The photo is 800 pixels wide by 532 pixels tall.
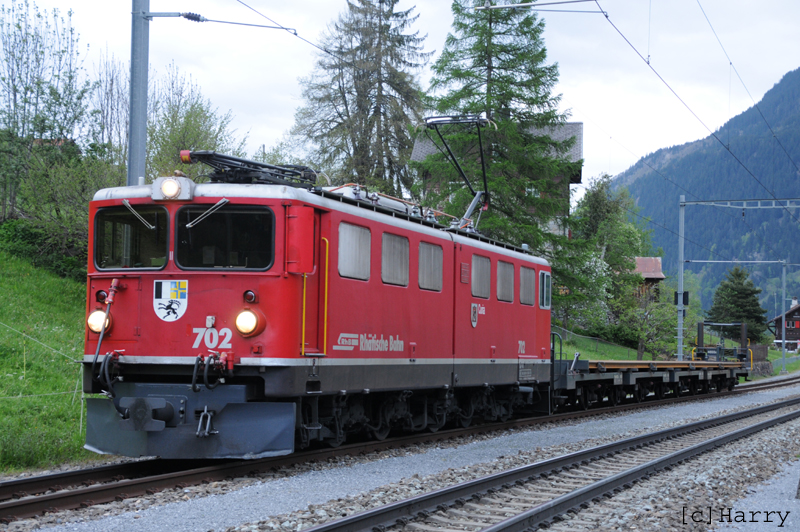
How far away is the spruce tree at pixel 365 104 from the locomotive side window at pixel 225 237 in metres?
24.5

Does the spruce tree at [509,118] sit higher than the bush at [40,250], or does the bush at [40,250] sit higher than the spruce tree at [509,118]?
the spruce tree at [509,118]

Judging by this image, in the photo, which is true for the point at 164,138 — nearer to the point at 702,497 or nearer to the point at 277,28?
the point at 277,28

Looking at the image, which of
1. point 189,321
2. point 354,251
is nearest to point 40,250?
point 354,251

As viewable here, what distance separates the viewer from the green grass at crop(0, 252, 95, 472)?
31.3ft

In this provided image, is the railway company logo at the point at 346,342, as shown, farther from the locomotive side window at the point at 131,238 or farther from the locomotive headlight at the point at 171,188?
the locomotive headlight at the point at 171,188

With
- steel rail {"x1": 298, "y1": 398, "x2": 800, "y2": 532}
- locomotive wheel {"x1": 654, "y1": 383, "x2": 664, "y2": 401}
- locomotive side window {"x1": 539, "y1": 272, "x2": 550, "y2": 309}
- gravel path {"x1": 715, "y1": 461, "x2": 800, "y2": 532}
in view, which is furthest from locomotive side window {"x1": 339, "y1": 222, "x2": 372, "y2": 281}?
locomotive wheel {"x1": 654, "y1": 383, "x2": 664, "y2": 401}

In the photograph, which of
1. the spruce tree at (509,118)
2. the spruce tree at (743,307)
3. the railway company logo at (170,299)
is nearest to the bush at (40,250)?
the spruce tree at (509,118)

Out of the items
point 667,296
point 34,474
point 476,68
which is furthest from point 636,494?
point 667,296

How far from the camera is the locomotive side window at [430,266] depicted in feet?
38.3

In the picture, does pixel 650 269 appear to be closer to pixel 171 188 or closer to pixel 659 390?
pixel 659 390

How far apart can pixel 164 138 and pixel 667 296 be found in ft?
110

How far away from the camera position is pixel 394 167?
112 ft

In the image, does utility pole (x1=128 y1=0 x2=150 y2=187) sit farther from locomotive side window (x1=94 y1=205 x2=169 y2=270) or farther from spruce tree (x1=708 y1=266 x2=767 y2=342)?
spruce tree (x1=708 y1=266 x2=767 y2=342)

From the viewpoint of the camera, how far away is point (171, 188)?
29.5 ft
